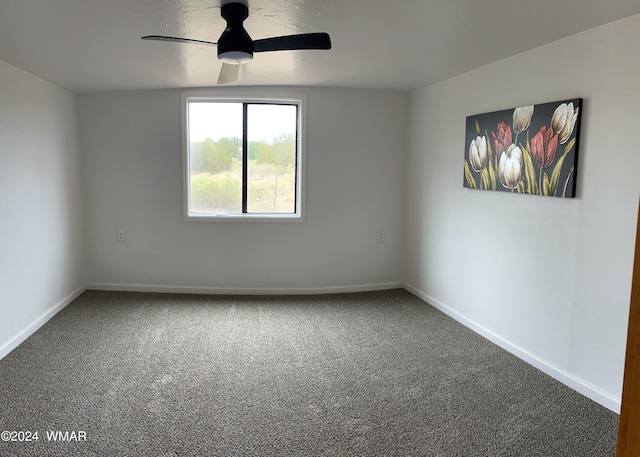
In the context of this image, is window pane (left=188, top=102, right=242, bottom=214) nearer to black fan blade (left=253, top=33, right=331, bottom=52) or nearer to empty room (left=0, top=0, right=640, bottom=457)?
empty room (left=0, top=0, right=640, bottom=457)

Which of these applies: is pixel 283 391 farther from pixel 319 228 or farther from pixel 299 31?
pixel 319 228

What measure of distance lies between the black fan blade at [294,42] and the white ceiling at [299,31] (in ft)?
0.41

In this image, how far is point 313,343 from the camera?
364 centimetres

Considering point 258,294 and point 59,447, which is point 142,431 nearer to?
point 59,447

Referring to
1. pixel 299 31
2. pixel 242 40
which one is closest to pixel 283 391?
pixel 242 40

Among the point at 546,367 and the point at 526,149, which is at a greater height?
the point at 526,149

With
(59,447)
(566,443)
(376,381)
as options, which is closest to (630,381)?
(566,443)

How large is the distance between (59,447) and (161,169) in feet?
10.3

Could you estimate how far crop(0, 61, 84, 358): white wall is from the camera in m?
3.43

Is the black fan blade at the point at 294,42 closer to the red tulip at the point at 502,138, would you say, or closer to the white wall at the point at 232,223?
the red tulip at the point at 502,138

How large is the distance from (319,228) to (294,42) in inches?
103

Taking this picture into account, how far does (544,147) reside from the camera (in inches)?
122

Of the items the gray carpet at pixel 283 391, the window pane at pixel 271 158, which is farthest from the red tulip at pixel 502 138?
the window pane at pixel 271 158

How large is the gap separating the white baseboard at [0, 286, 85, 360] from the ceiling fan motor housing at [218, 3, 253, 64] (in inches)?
104
